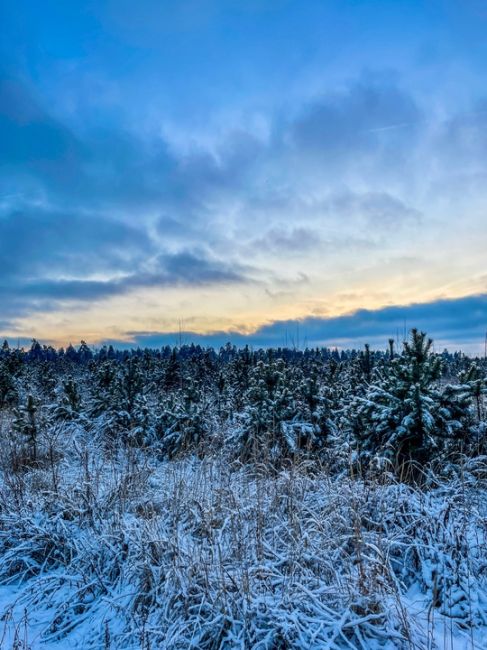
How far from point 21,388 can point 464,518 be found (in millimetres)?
25663

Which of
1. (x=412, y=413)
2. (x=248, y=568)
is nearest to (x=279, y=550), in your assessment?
(x=248, y=568)

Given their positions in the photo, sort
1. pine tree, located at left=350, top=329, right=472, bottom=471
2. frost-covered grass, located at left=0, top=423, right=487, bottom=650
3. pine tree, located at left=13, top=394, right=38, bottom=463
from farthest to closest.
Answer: pine tree, located at left=13, top=394, right=38, bottom=463
pine tree, located at left=350, top=329, right=472, bottom=471
frost-covered grass, located at left=0, top=423, right=487, bottom=650

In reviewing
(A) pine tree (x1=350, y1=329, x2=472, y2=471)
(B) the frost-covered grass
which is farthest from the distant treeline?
(B) the frost-covered grass

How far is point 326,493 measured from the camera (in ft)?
15.6

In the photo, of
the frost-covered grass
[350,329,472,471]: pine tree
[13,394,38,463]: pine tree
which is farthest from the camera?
[13,394,38,463]: pine tree

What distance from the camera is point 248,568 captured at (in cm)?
336

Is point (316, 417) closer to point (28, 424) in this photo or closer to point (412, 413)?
point (412, 413)

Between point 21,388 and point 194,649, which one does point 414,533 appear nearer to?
point 194,649

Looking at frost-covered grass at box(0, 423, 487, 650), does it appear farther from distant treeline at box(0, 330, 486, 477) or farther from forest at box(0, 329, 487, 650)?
distant treeline at box(0, 330, 486, 477)

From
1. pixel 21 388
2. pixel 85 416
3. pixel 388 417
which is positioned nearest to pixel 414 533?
pixel 388 417

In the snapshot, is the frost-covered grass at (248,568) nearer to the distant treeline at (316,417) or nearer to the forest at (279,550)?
the forest at (279,550)

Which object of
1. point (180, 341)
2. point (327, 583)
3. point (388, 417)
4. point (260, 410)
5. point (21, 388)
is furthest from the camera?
point (21, 388)

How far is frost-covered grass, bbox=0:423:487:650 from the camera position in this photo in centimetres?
290

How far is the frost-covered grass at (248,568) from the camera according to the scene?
9.51 ft
